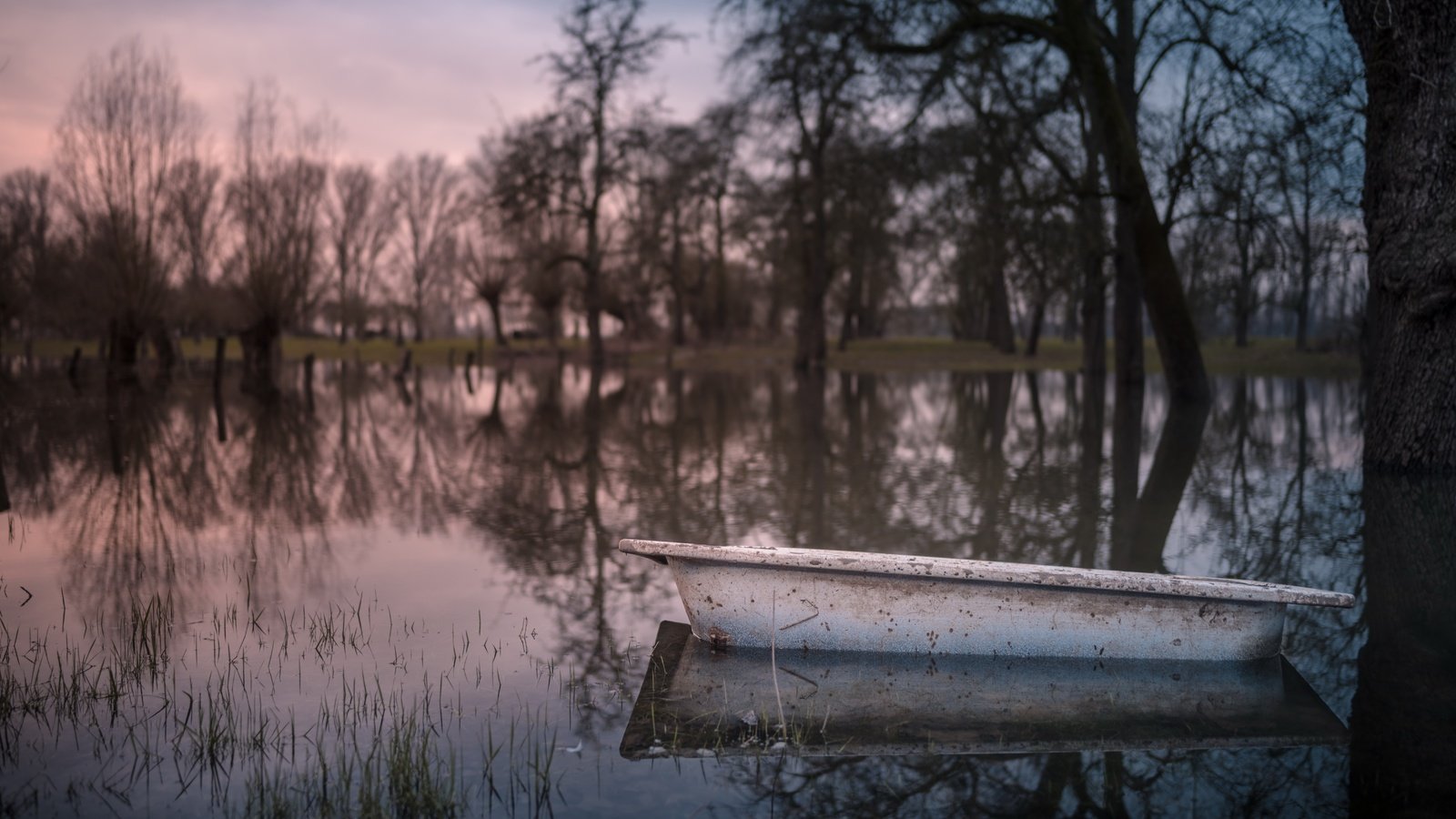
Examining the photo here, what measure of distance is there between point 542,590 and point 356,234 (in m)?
62.3

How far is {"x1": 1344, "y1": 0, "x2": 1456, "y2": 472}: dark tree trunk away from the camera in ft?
31.7

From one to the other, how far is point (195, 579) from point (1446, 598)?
8.30 metres

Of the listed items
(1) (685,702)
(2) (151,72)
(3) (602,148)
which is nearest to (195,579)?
(1) (685,702)

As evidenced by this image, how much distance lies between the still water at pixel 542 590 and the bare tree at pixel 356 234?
153 ft

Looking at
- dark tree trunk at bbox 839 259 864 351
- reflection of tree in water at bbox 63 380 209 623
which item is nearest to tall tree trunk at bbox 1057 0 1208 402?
reflection of tree in water at bbox 63 380 209 623

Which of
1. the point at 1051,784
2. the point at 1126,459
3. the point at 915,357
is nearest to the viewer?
the point at 1051,784

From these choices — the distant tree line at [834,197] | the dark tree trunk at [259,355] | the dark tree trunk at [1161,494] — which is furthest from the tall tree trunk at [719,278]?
the dark tree trunk at [1161,494]

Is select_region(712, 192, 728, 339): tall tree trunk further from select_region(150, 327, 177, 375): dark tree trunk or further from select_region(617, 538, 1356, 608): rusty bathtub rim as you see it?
select_region(617, 538, 1356, 608): rusty bathtub rim

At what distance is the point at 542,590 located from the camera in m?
7.14

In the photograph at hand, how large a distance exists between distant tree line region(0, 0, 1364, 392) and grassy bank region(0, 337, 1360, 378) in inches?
59.7

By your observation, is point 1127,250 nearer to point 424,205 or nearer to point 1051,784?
point 1051,784

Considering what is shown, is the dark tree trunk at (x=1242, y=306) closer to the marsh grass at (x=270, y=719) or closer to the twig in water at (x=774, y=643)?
the twig in water at (x=774, y=643)

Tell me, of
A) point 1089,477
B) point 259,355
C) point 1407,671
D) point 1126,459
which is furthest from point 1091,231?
point 259,355

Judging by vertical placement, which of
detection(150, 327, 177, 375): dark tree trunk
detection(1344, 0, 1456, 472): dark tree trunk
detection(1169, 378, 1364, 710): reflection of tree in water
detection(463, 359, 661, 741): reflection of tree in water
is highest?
detection(1344, 0, 1456, 472): dark tree trunk
